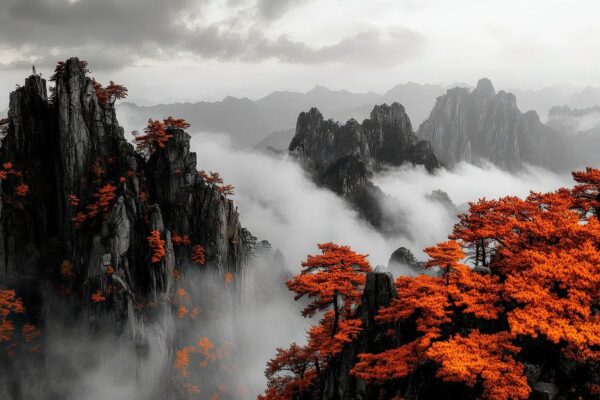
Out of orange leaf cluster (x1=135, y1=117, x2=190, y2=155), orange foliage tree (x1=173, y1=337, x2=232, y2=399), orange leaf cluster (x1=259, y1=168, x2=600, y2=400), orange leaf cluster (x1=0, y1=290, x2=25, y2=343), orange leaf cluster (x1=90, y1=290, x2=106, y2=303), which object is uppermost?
orange leaf cluster (x1=135, y1=117, x2=190, y2=155)

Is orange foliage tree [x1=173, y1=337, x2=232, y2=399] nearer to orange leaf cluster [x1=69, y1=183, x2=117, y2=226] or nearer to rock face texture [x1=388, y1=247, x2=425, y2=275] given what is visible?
orange leaf cluster [x1=69, y1=183, x2=117, y2=226]

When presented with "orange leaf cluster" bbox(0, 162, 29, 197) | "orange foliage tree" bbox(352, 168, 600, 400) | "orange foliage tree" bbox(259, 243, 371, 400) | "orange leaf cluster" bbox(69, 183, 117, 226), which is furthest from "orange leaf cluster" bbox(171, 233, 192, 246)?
"orange foliage tree" bbox(352, 168, 600, 400)

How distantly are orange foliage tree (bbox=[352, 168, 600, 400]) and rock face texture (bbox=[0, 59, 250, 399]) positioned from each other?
45962 millimetres

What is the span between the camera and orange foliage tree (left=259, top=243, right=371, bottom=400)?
34.5 meters

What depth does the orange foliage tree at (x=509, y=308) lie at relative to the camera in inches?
A: 891

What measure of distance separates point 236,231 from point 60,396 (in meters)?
40.9

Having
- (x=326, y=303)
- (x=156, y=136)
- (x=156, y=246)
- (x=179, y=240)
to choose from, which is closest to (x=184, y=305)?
(x=179, y=240)

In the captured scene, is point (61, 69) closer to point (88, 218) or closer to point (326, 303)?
point (88, 218)

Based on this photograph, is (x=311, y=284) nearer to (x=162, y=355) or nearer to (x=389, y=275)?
(x=389, y=275)

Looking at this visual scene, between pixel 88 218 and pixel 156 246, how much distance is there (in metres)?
12.7

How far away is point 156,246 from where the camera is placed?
6588 cm

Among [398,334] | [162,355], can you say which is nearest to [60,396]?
[162,355]

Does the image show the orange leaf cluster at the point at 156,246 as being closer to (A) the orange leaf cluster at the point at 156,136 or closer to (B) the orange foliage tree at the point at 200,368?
(B) the orange foliage tree at the point at 200,368

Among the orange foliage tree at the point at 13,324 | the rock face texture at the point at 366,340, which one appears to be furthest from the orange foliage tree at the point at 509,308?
the orange foliage tree at the point at 13,324
